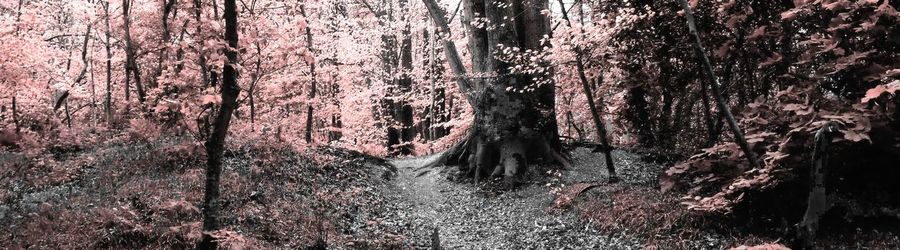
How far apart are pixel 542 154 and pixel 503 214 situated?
2365 mm

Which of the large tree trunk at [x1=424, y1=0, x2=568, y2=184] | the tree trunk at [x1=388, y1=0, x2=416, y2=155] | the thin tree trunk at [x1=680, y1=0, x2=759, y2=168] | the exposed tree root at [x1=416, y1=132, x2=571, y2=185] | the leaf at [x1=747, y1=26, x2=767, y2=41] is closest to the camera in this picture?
the thin tree trunk at [x1=680, y1=0, x2=759, y2=168]

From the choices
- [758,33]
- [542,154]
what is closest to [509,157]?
[542,154]

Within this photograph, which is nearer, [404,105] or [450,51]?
[450,51]

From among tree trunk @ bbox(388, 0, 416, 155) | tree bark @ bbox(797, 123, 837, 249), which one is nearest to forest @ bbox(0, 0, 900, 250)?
tree bark @ bbox(797, 123, 837, 249)

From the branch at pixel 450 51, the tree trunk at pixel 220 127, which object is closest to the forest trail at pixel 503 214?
the branch at pixel 450 51

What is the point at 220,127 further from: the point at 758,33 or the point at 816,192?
the point at 758,33

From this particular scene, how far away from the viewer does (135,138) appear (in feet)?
40.2

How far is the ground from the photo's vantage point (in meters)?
6.68

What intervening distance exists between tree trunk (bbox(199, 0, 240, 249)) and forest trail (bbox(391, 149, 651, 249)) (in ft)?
10.3

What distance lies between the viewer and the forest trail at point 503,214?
7988 mm

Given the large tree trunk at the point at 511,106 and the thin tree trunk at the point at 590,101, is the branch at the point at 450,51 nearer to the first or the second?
the large tree trunk at the point at 511,106

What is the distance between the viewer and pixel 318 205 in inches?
358

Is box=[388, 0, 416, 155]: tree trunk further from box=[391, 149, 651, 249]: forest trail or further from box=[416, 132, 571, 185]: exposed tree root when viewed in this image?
box=[416, 132, 571, 185]: exposed tree root

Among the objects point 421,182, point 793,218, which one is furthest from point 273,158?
point 793,218
